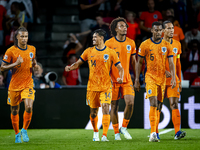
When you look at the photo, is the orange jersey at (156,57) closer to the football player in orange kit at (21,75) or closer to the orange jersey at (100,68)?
the orange jersey at (100,68)

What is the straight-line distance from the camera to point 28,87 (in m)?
7.53

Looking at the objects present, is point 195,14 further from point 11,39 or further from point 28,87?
point 28,87

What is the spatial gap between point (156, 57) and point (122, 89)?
3.21 ft

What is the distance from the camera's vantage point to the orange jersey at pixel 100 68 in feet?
23.6

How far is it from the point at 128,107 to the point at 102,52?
1.31 m

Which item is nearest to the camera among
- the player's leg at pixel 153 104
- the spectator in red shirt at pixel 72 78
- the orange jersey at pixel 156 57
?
the player's leg at pixel 153 104

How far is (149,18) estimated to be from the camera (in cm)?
1252

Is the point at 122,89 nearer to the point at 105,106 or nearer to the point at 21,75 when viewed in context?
the point at 105,106

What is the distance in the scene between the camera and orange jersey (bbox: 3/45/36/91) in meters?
7.54

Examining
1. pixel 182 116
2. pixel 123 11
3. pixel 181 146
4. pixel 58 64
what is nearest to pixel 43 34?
pixel 58 64

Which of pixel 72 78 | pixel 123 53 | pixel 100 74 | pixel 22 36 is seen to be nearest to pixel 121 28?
pixel 123 53

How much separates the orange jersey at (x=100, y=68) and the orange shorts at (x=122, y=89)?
655 mm

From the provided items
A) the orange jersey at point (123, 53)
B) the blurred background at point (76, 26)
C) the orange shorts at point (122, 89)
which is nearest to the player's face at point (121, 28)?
the orange jersey at point (123, 53)

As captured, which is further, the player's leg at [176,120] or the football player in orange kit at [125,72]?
the football player in orange kit at [125,72]
